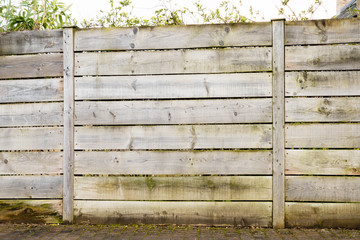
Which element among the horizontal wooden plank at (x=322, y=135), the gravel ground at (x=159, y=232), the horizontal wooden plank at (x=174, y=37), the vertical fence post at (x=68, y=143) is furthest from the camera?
the vertical fence post at (x=68, y=143)

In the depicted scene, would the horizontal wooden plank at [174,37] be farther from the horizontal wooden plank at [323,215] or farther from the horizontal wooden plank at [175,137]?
the horizontal wooden plank at [323,215]

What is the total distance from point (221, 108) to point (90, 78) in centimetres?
147

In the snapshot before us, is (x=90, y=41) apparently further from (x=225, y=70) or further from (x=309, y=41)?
(x=309, y=41)

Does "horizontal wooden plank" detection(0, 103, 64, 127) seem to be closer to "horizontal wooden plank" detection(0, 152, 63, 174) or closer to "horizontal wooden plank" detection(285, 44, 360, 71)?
"horizontal wooden plank" detection(0, 152, 63, 174)

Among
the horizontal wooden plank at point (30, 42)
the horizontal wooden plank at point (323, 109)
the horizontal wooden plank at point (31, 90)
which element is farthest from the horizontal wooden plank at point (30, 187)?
the horizontal wooden plank at point (323, 109)

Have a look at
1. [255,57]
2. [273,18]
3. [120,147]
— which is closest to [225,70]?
[255,57]

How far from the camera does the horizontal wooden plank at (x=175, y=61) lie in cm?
340

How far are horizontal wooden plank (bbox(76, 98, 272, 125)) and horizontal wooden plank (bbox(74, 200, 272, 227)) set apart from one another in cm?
89

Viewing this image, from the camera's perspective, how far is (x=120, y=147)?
348 centimetres

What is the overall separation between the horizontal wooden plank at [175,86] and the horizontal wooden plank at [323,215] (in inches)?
49.2

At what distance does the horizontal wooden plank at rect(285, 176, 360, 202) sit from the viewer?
131 inches

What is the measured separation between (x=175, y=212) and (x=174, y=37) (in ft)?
6.22

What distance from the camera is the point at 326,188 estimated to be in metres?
3.33

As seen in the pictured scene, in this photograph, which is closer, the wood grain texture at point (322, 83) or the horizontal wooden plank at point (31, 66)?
the wood grain texture at point (322, 83)
